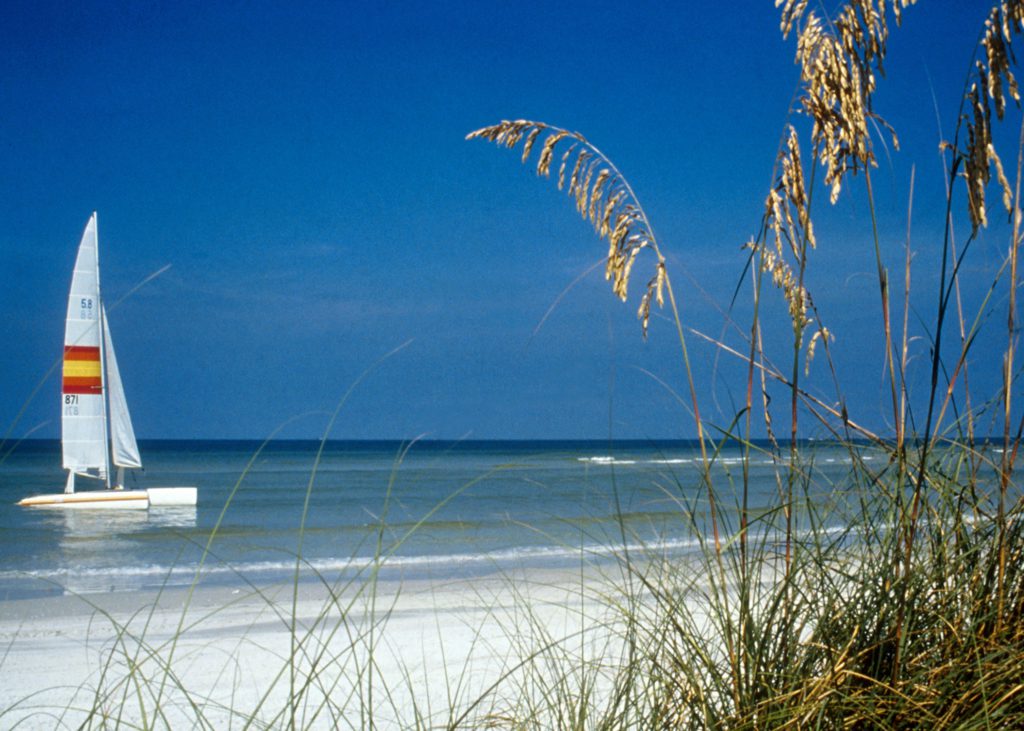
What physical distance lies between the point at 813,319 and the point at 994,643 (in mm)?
632

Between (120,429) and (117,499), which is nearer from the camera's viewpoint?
(117,499)

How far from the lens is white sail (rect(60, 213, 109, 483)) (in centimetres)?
1852

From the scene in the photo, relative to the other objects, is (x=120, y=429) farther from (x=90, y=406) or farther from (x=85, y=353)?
(x=85, y=353)

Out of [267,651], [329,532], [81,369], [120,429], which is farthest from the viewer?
[120,429]

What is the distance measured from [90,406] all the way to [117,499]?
214 centimetres

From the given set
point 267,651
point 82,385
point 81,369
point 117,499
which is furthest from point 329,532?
point 267,651

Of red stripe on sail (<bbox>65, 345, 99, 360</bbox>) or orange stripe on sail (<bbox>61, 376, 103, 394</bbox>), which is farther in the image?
orange stripe on sail (<bbox>61, 376, 103, 394</bbox>)

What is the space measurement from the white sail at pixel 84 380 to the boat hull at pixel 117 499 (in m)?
0.59

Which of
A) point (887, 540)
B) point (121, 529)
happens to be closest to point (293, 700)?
point (887, 540)

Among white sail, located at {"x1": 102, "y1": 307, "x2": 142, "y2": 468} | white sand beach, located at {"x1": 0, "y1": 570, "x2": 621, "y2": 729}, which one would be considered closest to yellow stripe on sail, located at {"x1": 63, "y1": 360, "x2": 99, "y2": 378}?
white sail, located at {"x1": 102, "y1": 307, "x2": 142, "y2": 468}

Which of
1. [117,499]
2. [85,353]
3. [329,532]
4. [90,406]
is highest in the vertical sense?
[85,353]

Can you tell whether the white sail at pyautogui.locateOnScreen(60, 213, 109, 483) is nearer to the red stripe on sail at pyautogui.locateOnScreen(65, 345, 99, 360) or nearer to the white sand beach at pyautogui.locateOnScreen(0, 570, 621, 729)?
the red stripe on sail at pyautogui.locateOnScreen(65, 345, 99, 360)

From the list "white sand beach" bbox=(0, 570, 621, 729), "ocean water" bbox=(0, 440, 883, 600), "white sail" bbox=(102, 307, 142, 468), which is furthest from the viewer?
"white sail" bbox=(102, 307, 142, 468)

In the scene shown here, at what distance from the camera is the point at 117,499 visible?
18969 millimetres
